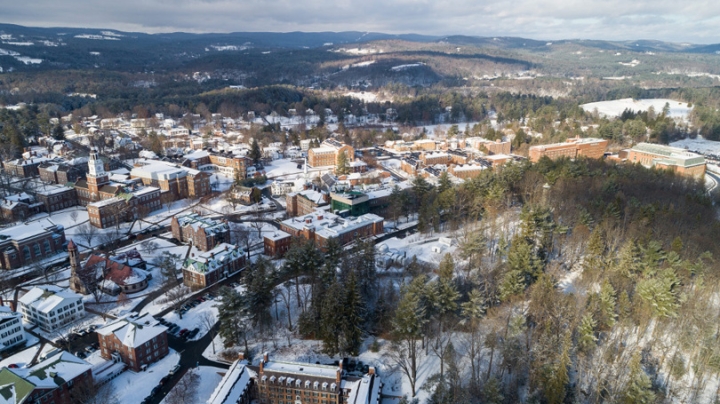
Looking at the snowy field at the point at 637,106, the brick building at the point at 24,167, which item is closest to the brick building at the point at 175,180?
the brick building at the point at 24,167

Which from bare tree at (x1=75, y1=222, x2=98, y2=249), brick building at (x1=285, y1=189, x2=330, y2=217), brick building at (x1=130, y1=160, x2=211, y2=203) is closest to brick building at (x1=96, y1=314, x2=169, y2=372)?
bare tree at (x1=75, y1=222, x2=98, y2=249)

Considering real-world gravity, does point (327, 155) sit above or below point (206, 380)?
above

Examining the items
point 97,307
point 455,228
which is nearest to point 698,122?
point 455,228

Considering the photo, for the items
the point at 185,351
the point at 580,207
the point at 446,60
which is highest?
the point at 446,60

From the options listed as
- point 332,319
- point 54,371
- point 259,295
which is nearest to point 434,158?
point 259,295

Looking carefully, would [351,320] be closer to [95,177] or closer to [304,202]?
[304,202]

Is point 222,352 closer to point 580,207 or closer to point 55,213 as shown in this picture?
point 580,207
